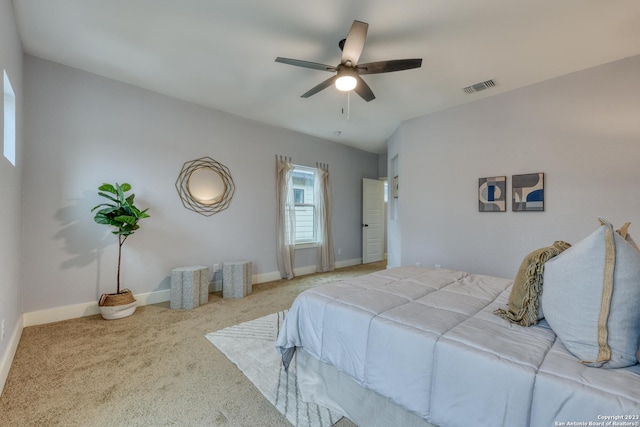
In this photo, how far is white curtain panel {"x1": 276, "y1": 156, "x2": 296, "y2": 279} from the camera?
15.4ft

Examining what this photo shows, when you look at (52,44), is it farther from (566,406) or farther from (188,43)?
(566,406)

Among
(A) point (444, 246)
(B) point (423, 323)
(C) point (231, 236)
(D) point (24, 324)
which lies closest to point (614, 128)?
(A) point (444, 246)

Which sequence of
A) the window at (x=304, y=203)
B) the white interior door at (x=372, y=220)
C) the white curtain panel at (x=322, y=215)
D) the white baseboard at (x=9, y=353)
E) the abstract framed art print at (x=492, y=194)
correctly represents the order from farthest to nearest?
the white interior door at (x=372, y=220), the white curtain panel at (x=322, y=215), the window at (x=304, y=203), the abstract framed art print at (x=492, y=194), the white baseboard at (x=9, y=353)

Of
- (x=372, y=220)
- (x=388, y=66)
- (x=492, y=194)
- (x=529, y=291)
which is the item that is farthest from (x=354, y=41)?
(x=372, y=220)

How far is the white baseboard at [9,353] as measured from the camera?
5.78ft

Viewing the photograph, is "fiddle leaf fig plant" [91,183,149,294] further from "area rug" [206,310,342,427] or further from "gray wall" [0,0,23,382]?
"area rug" [206,310,342,427]

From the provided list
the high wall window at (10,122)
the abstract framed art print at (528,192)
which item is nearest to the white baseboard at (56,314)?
the high wall window at (10,122)

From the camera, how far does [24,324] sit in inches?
105

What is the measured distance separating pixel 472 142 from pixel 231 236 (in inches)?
148

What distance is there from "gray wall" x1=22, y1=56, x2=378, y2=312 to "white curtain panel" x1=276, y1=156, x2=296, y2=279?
15 centimetres

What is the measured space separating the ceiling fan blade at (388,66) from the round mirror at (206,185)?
264 centimetres

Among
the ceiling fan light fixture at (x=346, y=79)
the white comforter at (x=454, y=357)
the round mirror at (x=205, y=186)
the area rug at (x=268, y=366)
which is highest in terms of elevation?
the ceiling fan light fixture at (x=346, y=79)

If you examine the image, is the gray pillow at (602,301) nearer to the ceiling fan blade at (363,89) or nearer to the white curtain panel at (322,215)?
the ceiling fan blade at (363,89)

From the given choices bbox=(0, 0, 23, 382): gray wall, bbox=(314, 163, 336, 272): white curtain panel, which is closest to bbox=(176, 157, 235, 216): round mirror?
bbox=(0, 0, 23, 382): gray wall
